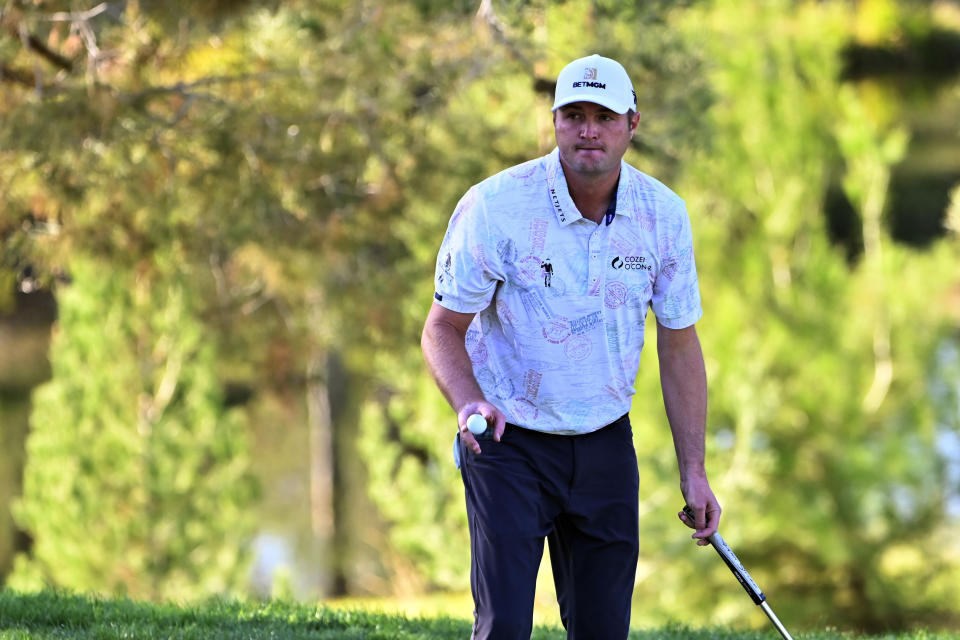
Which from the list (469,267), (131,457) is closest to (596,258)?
(469,267)

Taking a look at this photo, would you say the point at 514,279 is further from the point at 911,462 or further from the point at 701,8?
the point at 911,462

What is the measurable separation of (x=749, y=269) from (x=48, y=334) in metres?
16.1

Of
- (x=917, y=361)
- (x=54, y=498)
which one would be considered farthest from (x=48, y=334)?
(x=917, y=361)

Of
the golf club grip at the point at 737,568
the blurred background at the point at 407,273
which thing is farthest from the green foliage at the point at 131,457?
the golf club grip at the point at 737,568

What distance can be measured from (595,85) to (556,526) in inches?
48.8

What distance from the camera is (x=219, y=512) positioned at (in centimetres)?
1622

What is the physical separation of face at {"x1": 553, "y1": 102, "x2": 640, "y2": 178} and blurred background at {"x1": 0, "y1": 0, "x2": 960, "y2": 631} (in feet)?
11.8

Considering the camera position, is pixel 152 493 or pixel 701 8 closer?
pixel 701 8

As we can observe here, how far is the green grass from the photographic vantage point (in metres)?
4.68

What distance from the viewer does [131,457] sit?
15773 millimetres

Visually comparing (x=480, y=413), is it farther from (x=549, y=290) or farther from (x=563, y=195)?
(x=563, y=195)

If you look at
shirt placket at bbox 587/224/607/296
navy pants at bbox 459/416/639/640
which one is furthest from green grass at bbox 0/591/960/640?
shirt placket at bbox 587/224/607/296

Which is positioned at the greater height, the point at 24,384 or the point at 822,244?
the point at 822,244

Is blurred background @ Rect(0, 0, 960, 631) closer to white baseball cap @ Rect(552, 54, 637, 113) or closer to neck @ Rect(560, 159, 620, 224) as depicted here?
neck @ Rect(560, 159, 620, 224)
